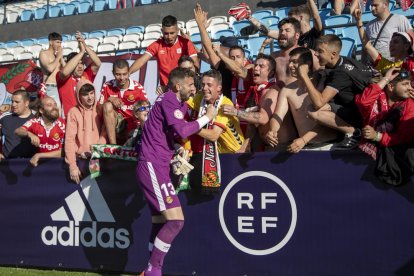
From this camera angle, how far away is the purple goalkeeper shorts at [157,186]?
6359 millimetres

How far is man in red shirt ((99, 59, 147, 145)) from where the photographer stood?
7770mm

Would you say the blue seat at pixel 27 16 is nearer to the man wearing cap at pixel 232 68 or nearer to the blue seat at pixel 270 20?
the blue seat at pixel 270 20

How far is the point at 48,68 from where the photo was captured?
1004 cm

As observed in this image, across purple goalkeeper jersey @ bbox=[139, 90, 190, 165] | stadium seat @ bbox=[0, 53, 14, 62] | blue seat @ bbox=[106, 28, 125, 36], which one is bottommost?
stadium seat @ bbox=[0, 53, 14, 62]

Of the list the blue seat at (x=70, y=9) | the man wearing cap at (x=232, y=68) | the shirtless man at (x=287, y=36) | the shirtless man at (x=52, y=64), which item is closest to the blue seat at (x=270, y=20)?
the shirtless man at (x=52, y=64)

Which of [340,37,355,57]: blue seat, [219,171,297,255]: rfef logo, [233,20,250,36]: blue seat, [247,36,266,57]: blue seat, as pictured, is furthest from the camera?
[233,20,250,36]: blue seat

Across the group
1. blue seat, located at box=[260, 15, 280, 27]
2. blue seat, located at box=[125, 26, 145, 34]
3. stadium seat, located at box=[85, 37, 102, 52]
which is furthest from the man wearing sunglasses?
blue seat, located at box=[125, 26, 145, 34]

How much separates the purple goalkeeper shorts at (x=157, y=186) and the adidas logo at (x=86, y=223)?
3.74ft

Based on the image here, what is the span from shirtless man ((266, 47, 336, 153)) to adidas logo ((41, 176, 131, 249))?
7.00ft

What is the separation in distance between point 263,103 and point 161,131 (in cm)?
118

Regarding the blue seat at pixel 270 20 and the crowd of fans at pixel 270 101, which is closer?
the crowd of fans at pixel 270 101

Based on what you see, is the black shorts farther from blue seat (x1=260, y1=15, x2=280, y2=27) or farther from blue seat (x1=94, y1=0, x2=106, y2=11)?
blue seat (x1=94, y1=0, x2=106, y2=11)

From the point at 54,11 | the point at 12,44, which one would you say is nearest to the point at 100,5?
the point at 54,11

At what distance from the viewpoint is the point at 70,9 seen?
21406 millimetres
